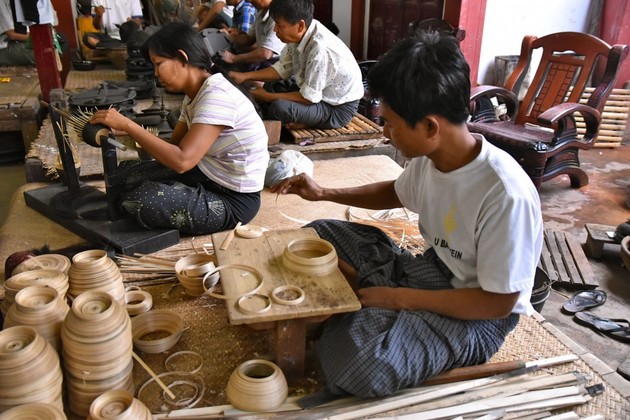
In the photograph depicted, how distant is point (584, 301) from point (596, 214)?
5.02 feet

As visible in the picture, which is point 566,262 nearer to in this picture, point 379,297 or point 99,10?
point 379,297

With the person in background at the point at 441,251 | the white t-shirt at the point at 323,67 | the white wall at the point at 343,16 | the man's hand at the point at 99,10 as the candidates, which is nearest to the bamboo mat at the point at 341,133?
the white t-shirt at the point at 323,67

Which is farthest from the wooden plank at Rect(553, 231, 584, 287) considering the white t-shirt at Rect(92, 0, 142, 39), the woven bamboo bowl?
the white t-shirt at Rect(92, 0, 142, 39)

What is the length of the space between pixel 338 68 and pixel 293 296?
305 centimetres

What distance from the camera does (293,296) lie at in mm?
1897

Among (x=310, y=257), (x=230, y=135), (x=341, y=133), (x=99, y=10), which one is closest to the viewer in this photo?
(x=310, y=257)

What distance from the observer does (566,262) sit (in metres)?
3.67

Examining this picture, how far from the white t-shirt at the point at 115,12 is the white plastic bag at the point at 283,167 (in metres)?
5.73

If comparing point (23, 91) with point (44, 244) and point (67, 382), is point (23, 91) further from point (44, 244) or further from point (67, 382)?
point (67, 382)

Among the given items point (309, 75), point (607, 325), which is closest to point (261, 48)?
point (309, 75)

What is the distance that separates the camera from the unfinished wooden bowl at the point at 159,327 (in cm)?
219

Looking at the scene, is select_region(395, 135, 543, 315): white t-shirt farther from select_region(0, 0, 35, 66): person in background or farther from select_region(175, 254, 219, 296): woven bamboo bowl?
select_region(0, 0, 35, 66): person in background

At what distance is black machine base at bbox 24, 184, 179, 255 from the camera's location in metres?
2.80

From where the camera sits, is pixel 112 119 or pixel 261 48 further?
pixel 261 48
